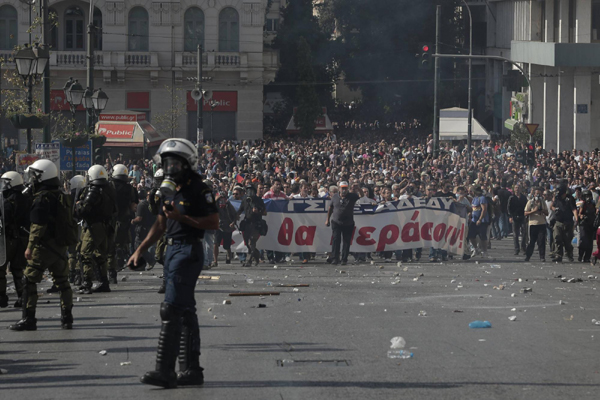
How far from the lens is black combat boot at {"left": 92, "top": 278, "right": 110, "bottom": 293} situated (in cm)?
1429

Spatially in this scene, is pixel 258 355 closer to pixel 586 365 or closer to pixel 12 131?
pixel 586 365

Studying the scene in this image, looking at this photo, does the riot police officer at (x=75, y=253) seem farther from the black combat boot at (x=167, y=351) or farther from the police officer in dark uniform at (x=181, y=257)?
the black combat boot at (x=167, y=351)

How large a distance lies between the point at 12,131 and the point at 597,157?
31158 millimetres

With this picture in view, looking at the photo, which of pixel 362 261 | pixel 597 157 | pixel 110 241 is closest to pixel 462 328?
pixel 110 241

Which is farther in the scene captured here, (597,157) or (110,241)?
(597,157)

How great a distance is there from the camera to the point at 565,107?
5141 cm

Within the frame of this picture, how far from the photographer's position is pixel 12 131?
180 feet

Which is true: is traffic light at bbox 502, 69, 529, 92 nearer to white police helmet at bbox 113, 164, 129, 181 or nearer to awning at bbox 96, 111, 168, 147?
awning at bbox 96, 111, 168, 147

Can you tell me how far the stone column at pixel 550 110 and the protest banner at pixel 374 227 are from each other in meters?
32.7

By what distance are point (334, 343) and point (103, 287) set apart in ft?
18.4

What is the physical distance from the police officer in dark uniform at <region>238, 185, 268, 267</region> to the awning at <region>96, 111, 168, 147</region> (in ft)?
80.3

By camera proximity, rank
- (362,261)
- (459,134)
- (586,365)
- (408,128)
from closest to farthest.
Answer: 1. (586,365)
2. (362,261)
3. (459,134)
4. (408,128)

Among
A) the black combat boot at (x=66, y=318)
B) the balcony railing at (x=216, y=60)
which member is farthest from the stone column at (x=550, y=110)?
the black combat boot at (x=66, y=318)

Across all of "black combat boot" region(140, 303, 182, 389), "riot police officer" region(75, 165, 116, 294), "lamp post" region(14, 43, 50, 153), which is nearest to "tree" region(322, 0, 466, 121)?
"lamp post" region(14, 43, 50, 153)
